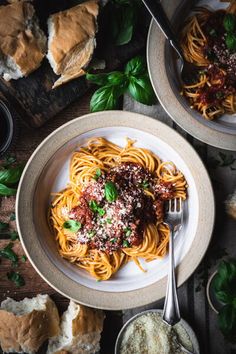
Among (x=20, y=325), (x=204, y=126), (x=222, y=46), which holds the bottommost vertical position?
(x=20, y=325)

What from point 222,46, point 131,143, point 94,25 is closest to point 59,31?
point 94,25

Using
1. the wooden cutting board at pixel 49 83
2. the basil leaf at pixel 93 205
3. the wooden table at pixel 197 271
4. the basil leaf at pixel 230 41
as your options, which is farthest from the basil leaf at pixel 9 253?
the basil leaf at pixel 230 41

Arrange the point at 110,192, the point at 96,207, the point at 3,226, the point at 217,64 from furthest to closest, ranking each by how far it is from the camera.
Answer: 1. the point at 3,226
2. the point at 217,64
3. the point at 96,207
4. the point at 110,192

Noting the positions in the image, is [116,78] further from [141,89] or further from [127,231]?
[127,231]

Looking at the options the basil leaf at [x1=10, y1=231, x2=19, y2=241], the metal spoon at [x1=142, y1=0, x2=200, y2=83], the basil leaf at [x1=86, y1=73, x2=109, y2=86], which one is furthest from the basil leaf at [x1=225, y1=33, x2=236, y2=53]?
the basil leaf at [x1=10, y1=231, x2=19, y2=241]

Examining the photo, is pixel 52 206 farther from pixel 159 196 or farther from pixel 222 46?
pixel 222 46

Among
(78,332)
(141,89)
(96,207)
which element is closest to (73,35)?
(141,89)

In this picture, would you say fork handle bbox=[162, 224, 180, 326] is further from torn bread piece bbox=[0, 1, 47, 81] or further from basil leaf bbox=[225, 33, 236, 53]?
torn bread piece bbox=[0, 1, 47, 81]
